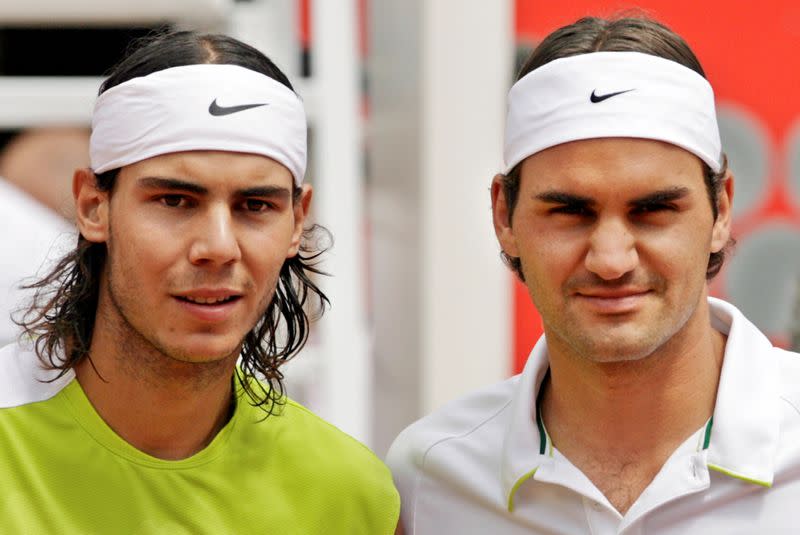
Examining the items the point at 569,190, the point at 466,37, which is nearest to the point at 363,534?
the point at 569,190

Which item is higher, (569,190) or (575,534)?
(569,190)

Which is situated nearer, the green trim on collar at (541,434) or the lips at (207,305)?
the lips at (207,305)

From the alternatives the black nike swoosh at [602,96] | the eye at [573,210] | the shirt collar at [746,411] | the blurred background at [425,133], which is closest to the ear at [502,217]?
the eye at [573,210]

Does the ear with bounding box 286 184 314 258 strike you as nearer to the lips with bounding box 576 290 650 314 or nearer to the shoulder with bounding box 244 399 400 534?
the shoulder with bounding box 244 399 400 534

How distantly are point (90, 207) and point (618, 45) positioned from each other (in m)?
1.40

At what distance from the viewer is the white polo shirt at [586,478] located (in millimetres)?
3062

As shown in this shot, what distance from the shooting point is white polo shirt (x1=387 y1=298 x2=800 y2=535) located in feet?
10.0

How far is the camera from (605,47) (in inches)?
131

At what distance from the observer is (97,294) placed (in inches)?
136

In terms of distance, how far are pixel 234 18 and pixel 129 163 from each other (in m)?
2.53

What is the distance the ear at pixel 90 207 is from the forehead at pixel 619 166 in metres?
1.09

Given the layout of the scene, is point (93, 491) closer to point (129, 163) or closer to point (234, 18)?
point (129, 163)

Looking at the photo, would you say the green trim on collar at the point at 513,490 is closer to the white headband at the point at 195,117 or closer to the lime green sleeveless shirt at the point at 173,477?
the lime green sleeveless shirt at the point at 173,477

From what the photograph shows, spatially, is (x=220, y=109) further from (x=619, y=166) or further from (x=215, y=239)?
(x=619, y=166)
